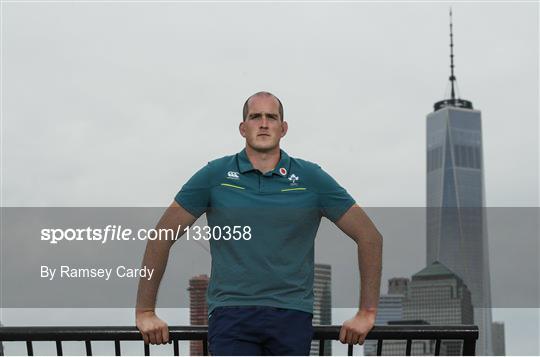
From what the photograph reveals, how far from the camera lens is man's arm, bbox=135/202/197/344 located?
15.7ft


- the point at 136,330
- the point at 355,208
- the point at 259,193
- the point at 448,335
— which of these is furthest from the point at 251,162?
the point at 448,335

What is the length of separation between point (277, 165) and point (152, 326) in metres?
1.11

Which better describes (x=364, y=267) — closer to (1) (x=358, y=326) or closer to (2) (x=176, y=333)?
(1) (x=358, y=326)

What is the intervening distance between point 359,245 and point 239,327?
818mm

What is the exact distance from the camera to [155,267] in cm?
479

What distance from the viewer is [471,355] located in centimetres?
569

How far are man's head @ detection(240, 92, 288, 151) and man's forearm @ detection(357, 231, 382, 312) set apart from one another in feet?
2.40

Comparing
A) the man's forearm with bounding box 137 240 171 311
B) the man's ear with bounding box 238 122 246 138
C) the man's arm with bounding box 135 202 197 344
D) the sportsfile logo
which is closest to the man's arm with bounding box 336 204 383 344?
the sportsfile logo

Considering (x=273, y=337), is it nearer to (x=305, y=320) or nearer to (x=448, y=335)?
(x=305, y=320)

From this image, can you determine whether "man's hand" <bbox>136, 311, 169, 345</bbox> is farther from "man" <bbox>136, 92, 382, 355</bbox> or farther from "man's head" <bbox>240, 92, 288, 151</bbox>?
"man's head" <bbox>240, 92, 288, 151</bbox>

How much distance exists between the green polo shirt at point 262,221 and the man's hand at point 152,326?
328mm

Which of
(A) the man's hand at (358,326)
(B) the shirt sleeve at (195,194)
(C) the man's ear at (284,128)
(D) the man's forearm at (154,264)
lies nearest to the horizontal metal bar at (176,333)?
(A) the man's hand at (358,326)

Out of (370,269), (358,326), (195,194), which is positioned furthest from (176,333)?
(370,269)

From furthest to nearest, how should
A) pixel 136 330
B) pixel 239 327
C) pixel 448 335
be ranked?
pixel 448 335
pixel 136 330
pixel 239 327
